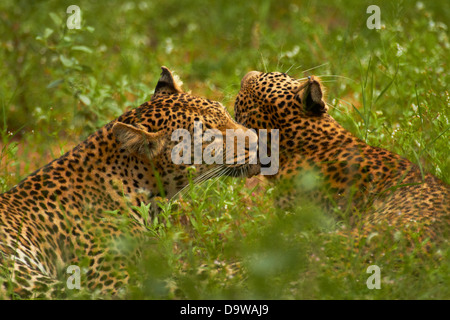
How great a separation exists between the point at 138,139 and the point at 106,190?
573 millimetres

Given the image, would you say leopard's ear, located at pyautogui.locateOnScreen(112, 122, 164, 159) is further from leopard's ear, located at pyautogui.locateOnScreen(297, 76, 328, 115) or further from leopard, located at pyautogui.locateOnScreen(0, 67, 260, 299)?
leopard's ear, located at pyautogui.locateOnScreen(297, 76, 328, 115)

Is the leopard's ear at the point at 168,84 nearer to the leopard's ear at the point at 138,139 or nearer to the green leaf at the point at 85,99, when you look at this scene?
the leopard's ear at the point at 138,139

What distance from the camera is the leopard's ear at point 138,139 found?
5664 millimetres

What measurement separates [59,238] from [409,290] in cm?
288

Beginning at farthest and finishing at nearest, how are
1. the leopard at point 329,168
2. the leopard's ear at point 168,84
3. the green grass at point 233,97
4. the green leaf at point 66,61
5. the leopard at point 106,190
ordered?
the green leaf at point 66,61 < the leopard's ear at point 168,84 < the leopard at point 329,168 < the leopard at point 106,190 < the green grass at point 233,97

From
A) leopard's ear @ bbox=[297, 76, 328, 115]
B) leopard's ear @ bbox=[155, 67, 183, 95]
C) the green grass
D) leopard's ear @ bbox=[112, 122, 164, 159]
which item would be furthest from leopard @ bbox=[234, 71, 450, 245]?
leopard's ear @ bbox=[112, 122, 164, 159]

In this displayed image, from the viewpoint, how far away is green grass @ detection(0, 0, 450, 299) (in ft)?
15.4

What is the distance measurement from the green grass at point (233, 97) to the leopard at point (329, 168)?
29 cm

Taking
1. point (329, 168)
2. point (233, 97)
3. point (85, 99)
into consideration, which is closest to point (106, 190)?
point (329, 168)

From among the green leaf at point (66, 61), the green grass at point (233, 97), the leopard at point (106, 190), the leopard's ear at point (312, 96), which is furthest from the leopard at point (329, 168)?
the green leaf at point (66, 61)

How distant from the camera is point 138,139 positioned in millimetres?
5754

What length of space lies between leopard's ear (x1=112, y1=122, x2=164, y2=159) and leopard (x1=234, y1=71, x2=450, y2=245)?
1370 mm
